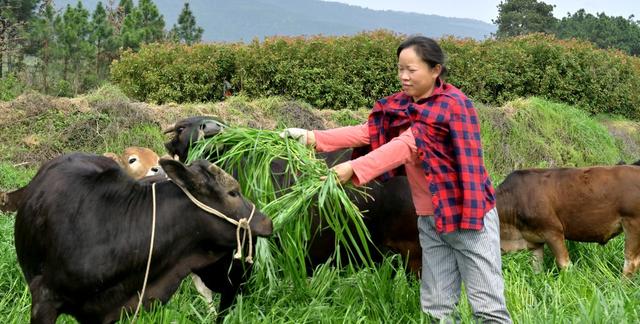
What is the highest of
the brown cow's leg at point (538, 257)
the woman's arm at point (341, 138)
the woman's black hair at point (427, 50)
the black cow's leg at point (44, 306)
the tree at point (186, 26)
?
the woman's black hair at point (427, 50)

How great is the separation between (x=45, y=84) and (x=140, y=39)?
12.3 feet

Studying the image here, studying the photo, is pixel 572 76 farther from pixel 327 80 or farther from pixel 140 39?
pixel 140 39

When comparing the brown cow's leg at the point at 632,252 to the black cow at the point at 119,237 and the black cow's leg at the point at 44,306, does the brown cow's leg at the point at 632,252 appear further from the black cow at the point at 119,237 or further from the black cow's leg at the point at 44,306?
the black cow's leg at the point at 44,306

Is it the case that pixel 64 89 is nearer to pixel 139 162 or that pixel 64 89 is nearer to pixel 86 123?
pixel 86 123

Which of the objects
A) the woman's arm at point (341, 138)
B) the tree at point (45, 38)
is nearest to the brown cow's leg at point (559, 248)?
the woman's arm at point (341, 138)

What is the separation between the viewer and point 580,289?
5.00m

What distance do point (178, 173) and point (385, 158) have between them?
3.53ft

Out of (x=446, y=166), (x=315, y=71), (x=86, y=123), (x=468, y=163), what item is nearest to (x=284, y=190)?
(x=446, y=166)

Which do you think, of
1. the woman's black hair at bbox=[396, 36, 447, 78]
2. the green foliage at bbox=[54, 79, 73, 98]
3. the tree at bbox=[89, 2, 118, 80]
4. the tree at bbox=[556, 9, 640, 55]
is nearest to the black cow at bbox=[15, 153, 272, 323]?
the woman's black hair at bbox=[396, 36, 447, 78]

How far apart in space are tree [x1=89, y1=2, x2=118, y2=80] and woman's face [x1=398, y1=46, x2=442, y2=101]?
747 inches

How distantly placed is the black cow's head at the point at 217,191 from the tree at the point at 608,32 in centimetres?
4661

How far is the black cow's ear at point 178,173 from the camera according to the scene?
10.7 ft

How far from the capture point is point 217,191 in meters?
3.45

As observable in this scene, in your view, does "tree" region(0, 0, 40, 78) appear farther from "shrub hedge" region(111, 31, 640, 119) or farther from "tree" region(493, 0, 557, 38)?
"tree" region(493, 0, 557, 38)
